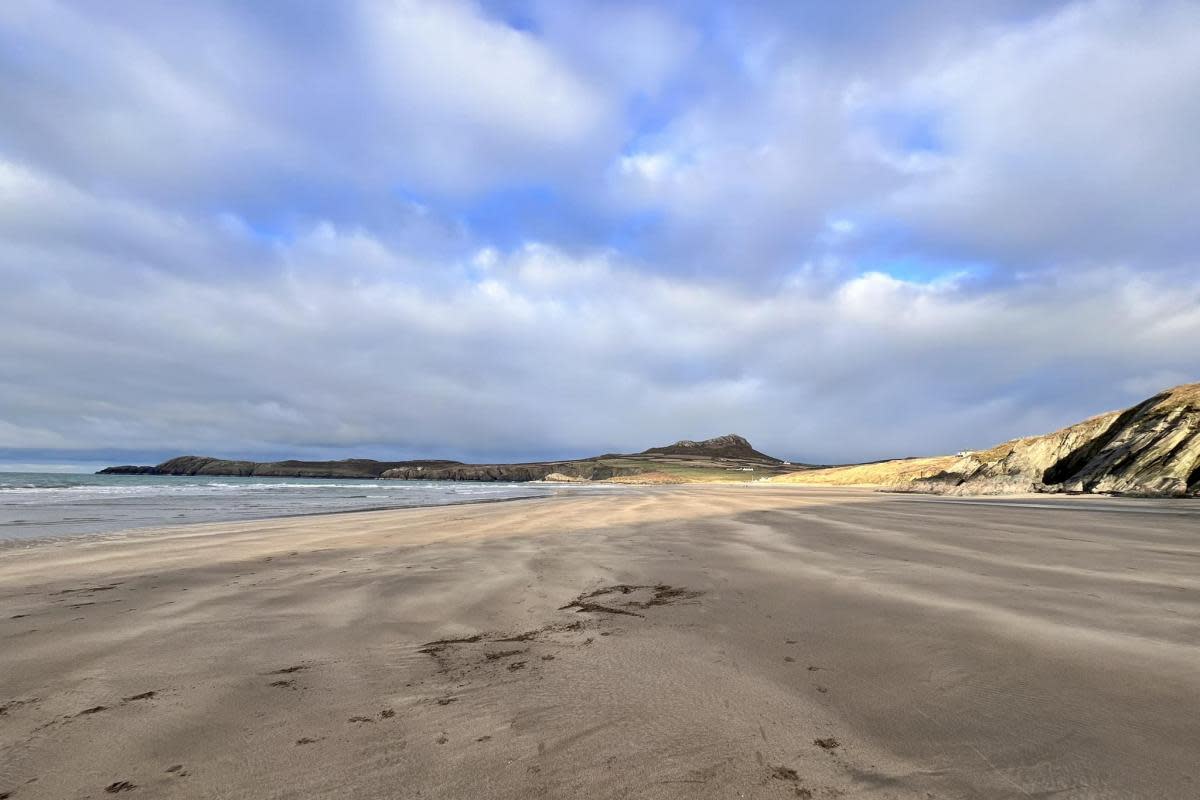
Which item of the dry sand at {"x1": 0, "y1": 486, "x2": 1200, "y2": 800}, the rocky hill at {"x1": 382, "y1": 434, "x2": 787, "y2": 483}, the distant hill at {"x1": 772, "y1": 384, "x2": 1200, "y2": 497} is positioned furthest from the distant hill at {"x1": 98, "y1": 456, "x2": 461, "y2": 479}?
the dry sand at {"x1": 0, "y1": 486, "x2": 1200, "y2": 800}

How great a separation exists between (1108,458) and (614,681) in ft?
99.2

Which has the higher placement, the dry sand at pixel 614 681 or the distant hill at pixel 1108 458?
the distant hill at pixel 1108 458

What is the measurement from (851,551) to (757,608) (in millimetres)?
3773

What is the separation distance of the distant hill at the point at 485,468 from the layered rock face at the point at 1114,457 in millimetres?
83486

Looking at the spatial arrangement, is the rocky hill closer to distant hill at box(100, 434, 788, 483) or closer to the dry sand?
distant hill at box(100, 434, 788, 483)

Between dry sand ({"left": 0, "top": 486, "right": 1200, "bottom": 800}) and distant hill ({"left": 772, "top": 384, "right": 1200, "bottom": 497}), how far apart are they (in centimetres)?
1983

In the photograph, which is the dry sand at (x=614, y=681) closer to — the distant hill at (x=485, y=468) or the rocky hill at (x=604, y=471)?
the rocky hill at (x=604, y=471)

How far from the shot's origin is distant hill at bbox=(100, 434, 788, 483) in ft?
438

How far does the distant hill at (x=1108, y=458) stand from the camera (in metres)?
20.8

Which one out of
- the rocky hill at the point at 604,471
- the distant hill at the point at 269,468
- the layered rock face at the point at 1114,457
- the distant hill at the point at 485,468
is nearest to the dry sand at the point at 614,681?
the layered rock face at the point at 1114,457

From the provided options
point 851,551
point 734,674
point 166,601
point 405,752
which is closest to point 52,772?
point 405,752

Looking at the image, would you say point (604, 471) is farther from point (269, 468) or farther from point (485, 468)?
point (269, 468)

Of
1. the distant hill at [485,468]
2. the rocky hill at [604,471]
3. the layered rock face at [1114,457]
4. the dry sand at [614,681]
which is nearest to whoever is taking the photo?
the dry sand at [614,681]

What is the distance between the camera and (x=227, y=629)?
4406 millimetres
